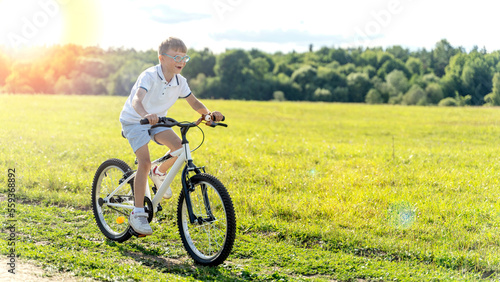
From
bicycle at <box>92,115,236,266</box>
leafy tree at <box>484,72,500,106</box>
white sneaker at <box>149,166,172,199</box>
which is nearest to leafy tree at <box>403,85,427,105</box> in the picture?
leafy tree at <box>484,72,500,106</box>

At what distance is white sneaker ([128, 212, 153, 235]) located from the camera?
5.59m

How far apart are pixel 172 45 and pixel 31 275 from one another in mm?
2766

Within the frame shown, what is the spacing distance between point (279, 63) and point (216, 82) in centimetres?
1841

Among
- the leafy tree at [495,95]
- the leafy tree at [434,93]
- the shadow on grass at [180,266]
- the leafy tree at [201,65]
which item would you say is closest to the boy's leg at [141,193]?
the shadow on grass at [180,266]

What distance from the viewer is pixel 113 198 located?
643 centimetres

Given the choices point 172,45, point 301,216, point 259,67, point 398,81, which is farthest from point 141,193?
point 259,67

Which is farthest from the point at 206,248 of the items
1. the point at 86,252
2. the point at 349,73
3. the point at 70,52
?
the point at 349,73

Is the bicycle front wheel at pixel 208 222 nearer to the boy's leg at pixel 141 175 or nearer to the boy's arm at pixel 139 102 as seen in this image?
the boy's leg at pixel 141 175

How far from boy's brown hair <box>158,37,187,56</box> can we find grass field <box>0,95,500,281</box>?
2354mm

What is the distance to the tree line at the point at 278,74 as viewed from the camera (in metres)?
54.8

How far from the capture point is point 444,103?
5738cm

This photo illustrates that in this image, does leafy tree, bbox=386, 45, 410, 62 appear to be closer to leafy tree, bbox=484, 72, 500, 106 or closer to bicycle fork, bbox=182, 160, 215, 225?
leafy tree, bbox=484, 72, 500, 106

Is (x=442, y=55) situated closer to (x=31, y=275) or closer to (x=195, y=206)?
(x=195, y=206)

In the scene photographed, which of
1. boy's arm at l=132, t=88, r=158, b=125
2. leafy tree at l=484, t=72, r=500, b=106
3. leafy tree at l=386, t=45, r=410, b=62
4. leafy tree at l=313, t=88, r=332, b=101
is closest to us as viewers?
boy's arm at l=132, t=88, r=158, b=125
